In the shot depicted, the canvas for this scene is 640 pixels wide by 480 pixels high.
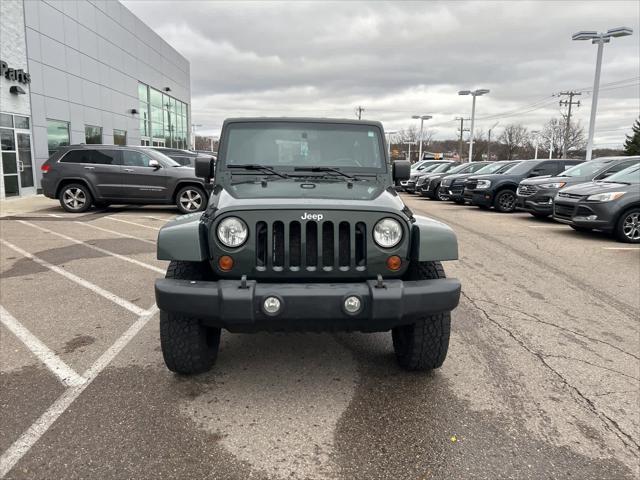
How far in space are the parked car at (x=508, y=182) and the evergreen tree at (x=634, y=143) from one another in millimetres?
43743

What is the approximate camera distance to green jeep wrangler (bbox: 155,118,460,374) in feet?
8.98

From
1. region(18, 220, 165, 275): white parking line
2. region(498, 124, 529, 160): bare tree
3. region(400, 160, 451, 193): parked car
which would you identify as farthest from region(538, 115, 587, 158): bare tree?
region(18, 220, 165, 275): white parking line

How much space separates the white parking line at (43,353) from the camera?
3369mm

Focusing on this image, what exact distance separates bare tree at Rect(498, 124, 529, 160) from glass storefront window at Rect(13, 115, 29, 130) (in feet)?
216

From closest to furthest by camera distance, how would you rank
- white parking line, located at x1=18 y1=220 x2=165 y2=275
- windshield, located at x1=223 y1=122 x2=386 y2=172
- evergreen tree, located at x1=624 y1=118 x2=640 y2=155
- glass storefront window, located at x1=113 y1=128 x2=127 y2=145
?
windshield, located at x1=223 y1=122 x2=386 y2=172 → white parking line, located at x1=18 y1=220 x2=165 y2=275 → glass storefront window, located at x1=113 y1=128 x2=127 y2=145 → evergreen tree, located at x1=624 y1=118 x2=640 y2=155

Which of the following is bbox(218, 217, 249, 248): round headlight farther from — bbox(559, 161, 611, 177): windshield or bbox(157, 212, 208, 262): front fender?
bbox(559, 161, 611, 177): windshield

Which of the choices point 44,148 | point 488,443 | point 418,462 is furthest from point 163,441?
point 44,148

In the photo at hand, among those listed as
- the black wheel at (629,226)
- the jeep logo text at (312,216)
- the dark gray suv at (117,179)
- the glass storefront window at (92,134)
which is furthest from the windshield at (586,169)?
the glass storefront window at (92,134)

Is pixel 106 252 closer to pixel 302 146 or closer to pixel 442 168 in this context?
pixel 302 146

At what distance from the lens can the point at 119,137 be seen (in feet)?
82.7

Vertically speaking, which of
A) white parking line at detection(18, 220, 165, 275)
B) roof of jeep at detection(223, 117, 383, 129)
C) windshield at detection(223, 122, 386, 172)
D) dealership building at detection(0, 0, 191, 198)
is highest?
dealership building at detection(0, 0, 191, 198)

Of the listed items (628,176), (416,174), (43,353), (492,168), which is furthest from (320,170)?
(416,174)


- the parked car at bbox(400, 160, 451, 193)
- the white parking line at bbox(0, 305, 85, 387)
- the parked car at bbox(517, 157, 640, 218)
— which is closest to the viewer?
the white parking line at bbox(0, 305, 85, 387)

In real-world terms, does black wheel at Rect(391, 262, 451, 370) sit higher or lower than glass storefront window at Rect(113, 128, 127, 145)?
lower
